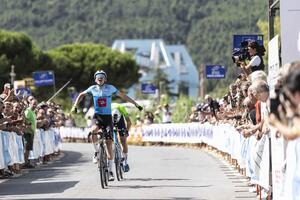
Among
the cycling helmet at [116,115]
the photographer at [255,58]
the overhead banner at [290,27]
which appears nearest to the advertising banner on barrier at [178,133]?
the cycling helmet at [116,115]

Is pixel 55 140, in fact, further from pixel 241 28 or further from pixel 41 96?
pixel 241 28

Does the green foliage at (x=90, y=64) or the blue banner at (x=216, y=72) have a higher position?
the green foliage at (x=90, y=64)

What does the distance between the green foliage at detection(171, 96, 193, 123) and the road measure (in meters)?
27.0

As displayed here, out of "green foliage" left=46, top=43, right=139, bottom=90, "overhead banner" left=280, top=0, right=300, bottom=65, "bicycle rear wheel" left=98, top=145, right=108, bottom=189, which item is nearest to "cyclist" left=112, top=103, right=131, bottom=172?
"bicycle rear wheel" left=98, top=145, right=108, bottom=189

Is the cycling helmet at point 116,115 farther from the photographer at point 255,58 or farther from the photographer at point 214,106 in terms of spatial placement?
the photographer at point 214,106

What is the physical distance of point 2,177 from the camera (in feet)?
69.3

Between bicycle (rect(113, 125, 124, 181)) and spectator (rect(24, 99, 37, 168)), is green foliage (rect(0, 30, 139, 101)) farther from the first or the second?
bicycle (rect(113, 125, 124, 181))

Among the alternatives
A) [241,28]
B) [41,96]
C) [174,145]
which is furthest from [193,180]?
[241,28]

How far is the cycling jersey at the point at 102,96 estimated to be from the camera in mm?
18031

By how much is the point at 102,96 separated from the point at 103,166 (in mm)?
1394

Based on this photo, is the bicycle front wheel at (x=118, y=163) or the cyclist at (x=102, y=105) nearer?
the cyclist at (x=102, y=105)

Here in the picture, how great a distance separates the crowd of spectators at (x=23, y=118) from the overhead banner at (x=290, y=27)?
336 inches

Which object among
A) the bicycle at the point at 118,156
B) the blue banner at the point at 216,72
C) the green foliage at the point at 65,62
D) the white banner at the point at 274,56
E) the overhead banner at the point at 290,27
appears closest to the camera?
the overhead banner at the point at 290,27

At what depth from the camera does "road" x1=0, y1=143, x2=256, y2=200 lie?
51.8 ft
